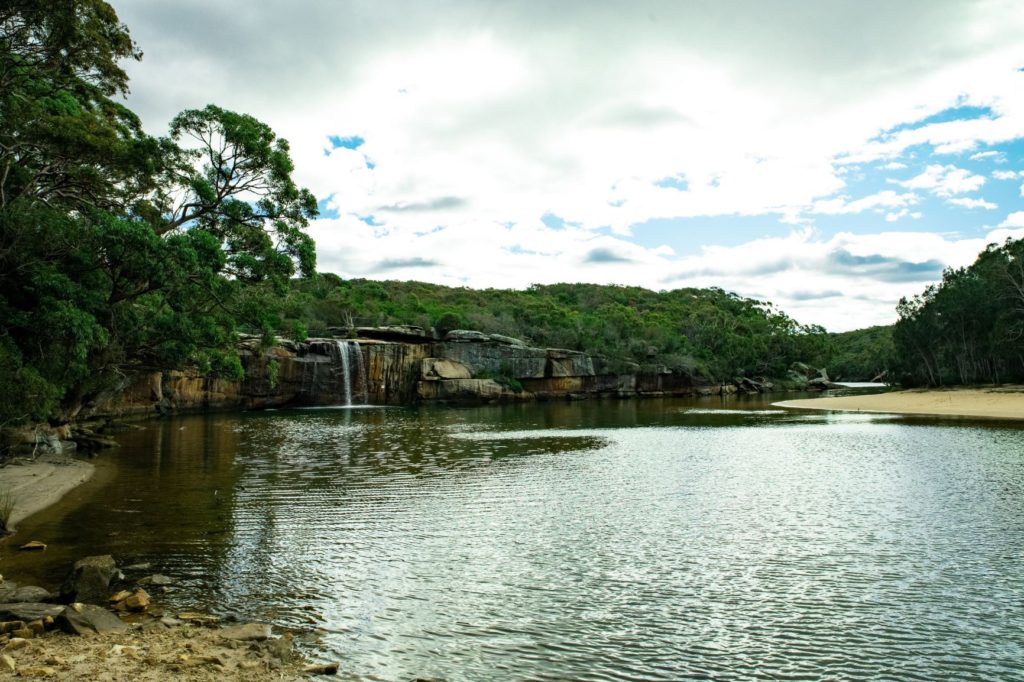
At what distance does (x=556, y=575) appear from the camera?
36.8ft

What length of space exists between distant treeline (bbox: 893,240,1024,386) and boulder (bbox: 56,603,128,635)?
7249 centimetres

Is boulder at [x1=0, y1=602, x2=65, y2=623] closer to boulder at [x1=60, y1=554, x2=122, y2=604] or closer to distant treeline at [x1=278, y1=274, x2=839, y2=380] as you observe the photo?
boulder at [x1=60, y1=554, x2=122, y2=604]

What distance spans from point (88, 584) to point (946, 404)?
206 ft

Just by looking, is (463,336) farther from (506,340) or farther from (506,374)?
(506,374)

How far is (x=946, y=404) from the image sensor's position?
5525 cm

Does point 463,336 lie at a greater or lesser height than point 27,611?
greater

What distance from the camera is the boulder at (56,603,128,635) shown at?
27.0 feet

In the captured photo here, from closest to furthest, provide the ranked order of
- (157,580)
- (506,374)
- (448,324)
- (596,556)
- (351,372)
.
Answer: (157,580) → (596,556) → (351,372) → (506,374) → (448,324)

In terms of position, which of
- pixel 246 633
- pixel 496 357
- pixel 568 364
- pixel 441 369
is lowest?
pixel 246 633

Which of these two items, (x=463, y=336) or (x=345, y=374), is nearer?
(x=345, y=374)

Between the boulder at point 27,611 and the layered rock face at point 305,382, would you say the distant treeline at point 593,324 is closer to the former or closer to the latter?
the layered rock face at point 305,382

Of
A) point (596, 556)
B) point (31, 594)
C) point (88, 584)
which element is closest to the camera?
point (31, 594)

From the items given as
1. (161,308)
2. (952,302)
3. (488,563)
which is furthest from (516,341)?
(488,563)

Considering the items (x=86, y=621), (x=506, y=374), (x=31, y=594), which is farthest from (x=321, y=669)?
(x=506, y=374)
